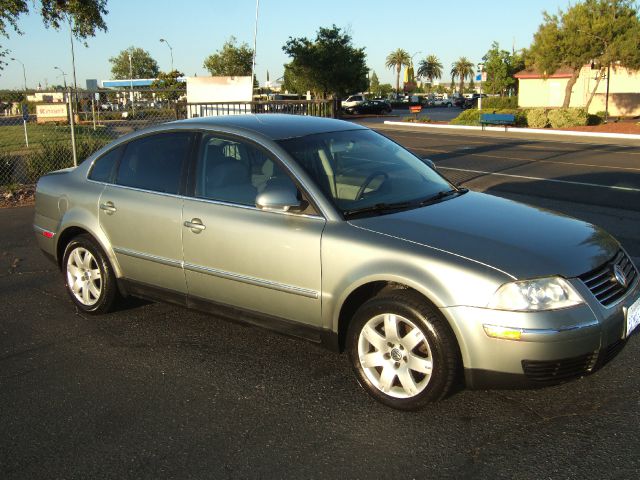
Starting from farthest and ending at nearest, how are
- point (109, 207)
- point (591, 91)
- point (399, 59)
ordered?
point (399, 59) → point (591, 91) → point (109, 207)

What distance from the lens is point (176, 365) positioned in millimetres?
4422

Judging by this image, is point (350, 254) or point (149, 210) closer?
point (350, 254)

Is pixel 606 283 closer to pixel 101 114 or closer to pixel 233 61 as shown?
pixel 101 114

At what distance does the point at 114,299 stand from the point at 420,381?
9.14 ft

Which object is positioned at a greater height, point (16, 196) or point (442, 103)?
point (442, 103)

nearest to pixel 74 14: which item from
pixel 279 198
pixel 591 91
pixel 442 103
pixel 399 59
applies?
pixel 279 198

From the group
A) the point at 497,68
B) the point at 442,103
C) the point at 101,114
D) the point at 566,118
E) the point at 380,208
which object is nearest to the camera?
the point at 380,208

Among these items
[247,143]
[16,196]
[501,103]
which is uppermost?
[501,103]

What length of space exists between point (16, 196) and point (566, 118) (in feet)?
82.9

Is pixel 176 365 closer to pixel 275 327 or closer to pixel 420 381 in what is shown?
pixel 275 327

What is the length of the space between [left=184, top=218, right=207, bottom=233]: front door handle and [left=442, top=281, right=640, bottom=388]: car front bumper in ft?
6.09

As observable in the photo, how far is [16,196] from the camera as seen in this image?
36.6ft

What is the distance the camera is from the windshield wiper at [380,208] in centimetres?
404

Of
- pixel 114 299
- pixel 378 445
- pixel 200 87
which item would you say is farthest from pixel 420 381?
pixel 200 87
